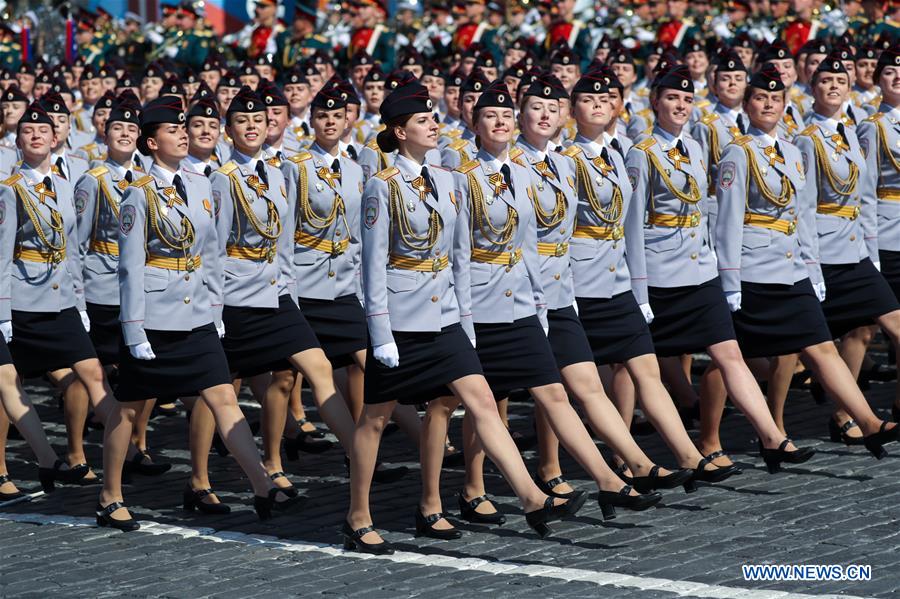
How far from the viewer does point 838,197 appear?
9.88m

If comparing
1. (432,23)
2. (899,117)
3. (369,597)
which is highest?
(432,23)

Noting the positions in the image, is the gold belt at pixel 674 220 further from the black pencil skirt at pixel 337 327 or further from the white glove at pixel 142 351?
the white glove at pixel 142 351

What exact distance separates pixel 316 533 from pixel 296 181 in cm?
219

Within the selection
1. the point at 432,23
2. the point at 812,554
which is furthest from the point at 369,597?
the point at 432,23

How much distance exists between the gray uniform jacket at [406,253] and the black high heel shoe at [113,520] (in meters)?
1.50

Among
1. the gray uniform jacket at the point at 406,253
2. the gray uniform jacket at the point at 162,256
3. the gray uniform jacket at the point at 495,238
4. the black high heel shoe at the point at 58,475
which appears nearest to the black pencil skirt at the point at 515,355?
the gray uniform jacket at the point at 495,238

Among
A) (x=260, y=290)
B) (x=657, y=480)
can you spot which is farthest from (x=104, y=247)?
(x=657, y=480)

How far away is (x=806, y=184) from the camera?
31.2 feet

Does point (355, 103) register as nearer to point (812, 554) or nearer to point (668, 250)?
point (668, 250)

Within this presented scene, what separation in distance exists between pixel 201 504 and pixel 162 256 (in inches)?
46.9

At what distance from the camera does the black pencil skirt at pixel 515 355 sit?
813 centimetres

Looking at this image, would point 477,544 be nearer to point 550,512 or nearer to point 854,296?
point 550,512

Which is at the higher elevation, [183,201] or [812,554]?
[183,201]

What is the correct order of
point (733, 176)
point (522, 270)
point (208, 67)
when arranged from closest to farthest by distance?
point (522, 270) → point (733, 176) → point (208, 67)
